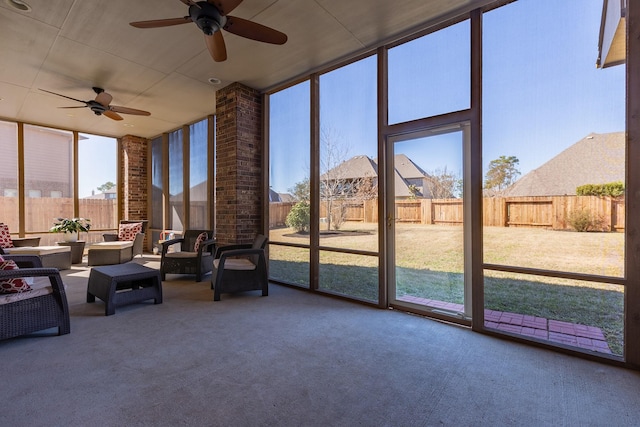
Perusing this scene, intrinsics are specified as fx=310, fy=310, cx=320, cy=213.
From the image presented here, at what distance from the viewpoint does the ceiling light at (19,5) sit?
2.82m

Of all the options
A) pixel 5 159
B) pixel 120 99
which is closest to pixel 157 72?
pixel 120 99

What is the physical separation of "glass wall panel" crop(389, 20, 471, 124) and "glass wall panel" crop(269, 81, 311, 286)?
4.66ft

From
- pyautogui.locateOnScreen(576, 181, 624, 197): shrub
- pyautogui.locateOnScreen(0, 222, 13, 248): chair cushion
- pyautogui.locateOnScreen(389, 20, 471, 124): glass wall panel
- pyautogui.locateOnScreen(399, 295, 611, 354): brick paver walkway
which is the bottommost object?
pyautogui.locateOnScreen(399, 295, 611, 354): brick paver walkway

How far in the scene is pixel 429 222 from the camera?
337 cm

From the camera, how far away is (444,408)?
179 centimetres

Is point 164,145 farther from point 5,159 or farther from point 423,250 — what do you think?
point 423,250

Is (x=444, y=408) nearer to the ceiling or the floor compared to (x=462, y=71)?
→ nearer to the floor

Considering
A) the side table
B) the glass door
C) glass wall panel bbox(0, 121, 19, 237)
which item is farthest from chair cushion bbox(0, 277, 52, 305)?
glass wall panel bbox(0, 121, 19, 237)

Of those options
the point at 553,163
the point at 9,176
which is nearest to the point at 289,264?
the point at 553,163

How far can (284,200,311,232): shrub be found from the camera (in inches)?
179

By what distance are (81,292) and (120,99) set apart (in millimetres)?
3315

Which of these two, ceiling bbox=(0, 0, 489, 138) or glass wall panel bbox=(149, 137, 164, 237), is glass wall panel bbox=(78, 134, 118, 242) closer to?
glass wall panel bbox=(149, 137, 164, 237)

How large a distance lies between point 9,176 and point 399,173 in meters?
7.87

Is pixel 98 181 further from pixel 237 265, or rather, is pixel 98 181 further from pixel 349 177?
pixel 349 177
